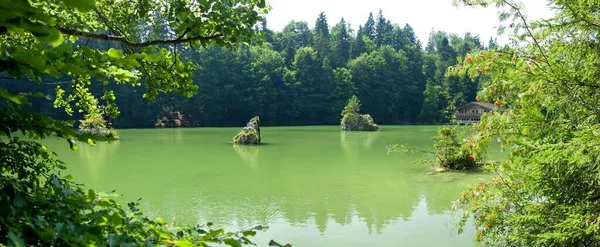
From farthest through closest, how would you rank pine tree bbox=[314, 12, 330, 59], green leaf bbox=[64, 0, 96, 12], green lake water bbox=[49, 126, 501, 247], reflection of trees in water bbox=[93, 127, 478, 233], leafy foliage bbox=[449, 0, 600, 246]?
pine tree bbox=[314, 12, 330, 59] → reflection of trees in water bbox=[93, 127, 478, 233] → green lake water bbox=[49, 126, 501, 247] → leafy foliage bbox=[449, 0, 600, 246] → green leaf bbox=[64, 0, 96, 12]

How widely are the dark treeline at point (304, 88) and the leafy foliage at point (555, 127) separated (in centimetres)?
4266

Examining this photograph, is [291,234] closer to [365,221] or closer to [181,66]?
[365,221]

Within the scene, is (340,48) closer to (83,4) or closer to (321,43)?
(321,43)

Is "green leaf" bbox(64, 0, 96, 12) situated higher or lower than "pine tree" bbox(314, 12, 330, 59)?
lower

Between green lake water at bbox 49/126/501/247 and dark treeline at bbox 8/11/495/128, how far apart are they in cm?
3075

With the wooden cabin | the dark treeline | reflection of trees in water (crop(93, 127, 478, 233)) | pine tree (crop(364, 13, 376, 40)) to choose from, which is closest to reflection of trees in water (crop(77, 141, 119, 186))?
reflection of trees in water (crop(93, 127, 478, 233))

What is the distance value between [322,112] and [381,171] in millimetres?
42403

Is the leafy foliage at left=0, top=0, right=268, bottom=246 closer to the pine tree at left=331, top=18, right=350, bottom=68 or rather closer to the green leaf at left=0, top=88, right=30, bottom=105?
the green leaf at left=0, top=88, right=30, bottom=105

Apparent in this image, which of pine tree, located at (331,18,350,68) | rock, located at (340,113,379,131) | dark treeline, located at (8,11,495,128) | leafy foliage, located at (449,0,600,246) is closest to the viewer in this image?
leafy foliage, located at (449,0,600,246)

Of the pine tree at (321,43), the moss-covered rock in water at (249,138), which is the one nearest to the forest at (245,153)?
the moss-covered rock in water at (249,138)

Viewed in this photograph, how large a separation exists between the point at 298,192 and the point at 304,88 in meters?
46.7

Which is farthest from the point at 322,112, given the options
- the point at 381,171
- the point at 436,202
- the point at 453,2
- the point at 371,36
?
the point at 453,2

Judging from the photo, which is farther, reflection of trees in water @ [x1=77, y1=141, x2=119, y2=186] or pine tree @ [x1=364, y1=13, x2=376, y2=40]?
pine tree @ [x1=364, y1=13, x2=376, y2=40]

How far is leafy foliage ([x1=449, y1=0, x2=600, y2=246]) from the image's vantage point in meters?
3.42
